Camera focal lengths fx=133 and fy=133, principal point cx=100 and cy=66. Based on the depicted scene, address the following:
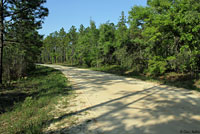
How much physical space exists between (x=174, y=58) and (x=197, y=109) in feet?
23.6

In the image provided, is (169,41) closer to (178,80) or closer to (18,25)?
(178,80)

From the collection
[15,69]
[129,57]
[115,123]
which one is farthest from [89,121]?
[15,69]

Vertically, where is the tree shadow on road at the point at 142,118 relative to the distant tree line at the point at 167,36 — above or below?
below

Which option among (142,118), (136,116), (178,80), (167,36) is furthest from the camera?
(178,80)

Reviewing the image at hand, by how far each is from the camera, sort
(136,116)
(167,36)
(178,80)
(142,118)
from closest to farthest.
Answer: (142,118) → (136,116) → (167,36) → (178,80)

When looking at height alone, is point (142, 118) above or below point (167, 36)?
below

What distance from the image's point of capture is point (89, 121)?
3.84 metres

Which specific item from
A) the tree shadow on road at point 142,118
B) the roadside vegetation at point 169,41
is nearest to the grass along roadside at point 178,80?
the roadside vegetation at point 169,41

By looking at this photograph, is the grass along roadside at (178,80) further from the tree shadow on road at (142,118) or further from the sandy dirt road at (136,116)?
the tree shadow on road at (142,118)

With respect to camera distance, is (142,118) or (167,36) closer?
(142,118)

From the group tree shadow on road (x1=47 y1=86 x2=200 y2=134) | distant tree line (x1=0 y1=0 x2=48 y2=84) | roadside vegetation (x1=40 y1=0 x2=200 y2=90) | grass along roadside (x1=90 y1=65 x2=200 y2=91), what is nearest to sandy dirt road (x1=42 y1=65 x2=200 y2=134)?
tree shadow on road (x1=47 y1=86 x2=200 y2=134)

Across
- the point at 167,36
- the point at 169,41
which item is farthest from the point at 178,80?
the point at 167,36

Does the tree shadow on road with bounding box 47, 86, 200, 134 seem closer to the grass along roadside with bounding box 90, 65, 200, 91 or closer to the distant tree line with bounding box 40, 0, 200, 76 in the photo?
the grass along roadside with bounding box 90, 65, 200, 91

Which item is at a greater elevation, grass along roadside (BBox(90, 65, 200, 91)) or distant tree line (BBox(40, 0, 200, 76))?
distant tree line (BBox(40, 0, 200, 76))
